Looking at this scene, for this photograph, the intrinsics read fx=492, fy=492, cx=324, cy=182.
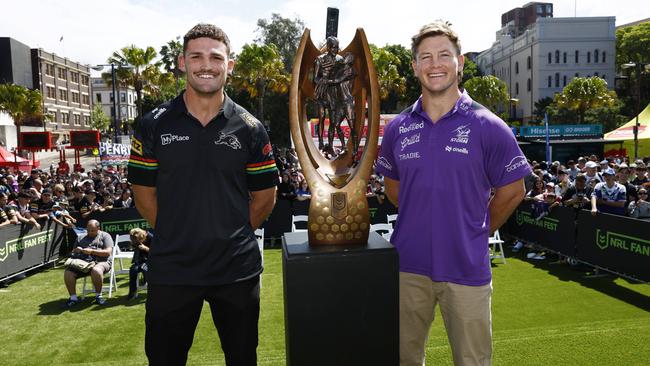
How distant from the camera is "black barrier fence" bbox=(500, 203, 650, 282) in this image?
24.1 ft

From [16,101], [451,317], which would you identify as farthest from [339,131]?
[16,101]

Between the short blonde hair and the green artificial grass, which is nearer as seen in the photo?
the green artificial grass

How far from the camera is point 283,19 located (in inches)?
1645

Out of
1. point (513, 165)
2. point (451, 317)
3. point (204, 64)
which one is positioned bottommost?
point (451, 317)

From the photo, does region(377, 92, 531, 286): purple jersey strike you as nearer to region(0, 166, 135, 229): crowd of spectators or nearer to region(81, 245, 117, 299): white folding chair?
region(81, 245, 117, 299): white folding chair

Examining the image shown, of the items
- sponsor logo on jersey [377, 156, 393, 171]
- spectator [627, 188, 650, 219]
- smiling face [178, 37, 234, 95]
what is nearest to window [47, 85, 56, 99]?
spectator [627, 188, 650, 219]

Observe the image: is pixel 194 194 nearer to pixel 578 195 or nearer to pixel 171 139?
pixel 171 139

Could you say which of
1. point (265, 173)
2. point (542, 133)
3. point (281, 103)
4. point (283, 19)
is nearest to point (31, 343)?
point (265, 173)

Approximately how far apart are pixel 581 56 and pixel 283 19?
129ft

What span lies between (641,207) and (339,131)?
23.2 feet

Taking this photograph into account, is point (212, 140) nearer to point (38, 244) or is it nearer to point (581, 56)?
point (38, 244)

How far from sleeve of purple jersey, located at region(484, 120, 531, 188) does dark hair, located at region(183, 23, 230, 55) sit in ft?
4.98

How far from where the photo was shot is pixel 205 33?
255 cm

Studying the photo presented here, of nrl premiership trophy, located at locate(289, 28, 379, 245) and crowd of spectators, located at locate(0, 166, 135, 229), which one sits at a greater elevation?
nrl premiership trophy, located at locate(289, 28, 379, 245)
